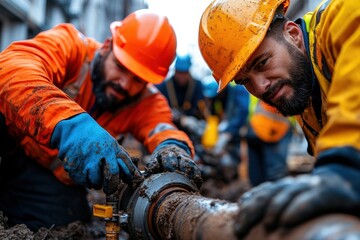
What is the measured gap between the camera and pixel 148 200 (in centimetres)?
229

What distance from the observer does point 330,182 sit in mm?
1188

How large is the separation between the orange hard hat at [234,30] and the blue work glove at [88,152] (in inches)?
31.4

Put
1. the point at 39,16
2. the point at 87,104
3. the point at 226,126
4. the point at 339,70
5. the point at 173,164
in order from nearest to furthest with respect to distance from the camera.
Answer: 1. the point at 339,70
2. the point at 173,164
3. the point at 87,104
4. the point at 39,16
5. the point at 226,126

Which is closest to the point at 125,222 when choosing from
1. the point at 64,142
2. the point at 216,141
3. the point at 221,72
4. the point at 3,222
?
the point at 64,142

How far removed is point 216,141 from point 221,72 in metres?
5.48

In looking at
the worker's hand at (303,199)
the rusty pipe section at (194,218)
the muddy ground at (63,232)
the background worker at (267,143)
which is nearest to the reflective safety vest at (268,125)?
the background worker at (267,143)

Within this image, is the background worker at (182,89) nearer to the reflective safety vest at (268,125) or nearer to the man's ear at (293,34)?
the reflective safety vest at (268,125)

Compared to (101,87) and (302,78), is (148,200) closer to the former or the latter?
(302,78)

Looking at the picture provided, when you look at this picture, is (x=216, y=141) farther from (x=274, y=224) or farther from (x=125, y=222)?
(x=274, y=224)

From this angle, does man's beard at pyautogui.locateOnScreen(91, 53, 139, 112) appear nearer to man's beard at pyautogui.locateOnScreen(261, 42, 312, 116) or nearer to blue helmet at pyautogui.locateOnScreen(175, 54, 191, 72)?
man's beard at pyautogui.locateOnScreen(261, 42, 312, 116)

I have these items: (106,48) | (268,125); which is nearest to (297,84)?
(106,48)

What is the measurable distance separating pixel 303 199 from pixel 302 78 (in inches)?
47.8

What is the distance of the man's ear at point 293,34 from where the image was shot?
7.72ft

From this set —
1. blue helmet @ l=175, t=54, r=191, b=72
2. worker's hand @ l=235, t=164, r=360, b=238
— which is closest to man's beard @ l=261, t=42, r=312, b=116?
worker's hand @ l=235, t=164, r=360, b=238
